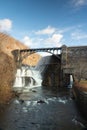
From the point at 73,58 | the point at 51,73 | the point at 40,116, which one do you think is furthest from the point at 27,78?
the point at 40,116

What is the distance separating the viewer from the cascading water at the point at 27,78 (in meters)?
42.8

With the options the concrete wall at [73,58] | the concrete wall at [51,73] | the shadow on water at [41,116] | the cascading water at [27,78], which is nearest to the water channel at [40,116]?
the shadow on water at [41,116]

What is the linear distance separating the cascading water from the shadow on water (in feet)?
57.9

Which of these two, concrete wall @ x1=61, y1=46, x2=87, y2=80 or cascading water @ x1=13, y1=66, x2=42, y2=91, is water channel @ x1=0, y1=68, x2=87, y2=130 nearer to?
cascading water @ x1=13, y1=66, x2=42, y2=91

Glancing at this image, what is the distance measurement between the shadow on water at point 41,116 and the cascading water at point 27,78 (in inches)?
695

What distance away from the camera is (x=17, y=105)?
23328mm

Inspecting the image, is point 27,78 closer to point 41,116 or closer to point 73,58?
point 73,58

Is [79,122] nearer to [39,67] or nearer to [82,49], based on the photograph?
[82,49]

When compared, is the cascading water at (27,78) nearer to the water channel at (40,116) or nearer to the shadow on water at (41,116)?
the water channel at (40,116)

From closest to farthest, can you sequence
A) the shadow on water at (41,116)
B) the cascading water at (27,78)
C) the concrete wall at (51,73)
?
the shadow on water at (41,116) → the cascading water at (27,78) → the concrete wall at (51,73)

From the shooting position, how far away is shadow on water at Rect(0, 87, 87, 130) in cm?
1608

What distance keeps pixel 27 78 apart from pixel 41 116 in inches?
1003

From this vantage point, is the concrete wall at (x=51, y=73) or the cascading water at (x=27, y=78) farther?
the concrete wall at (x=51, y=73)

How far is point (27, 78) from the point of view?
44.2m
